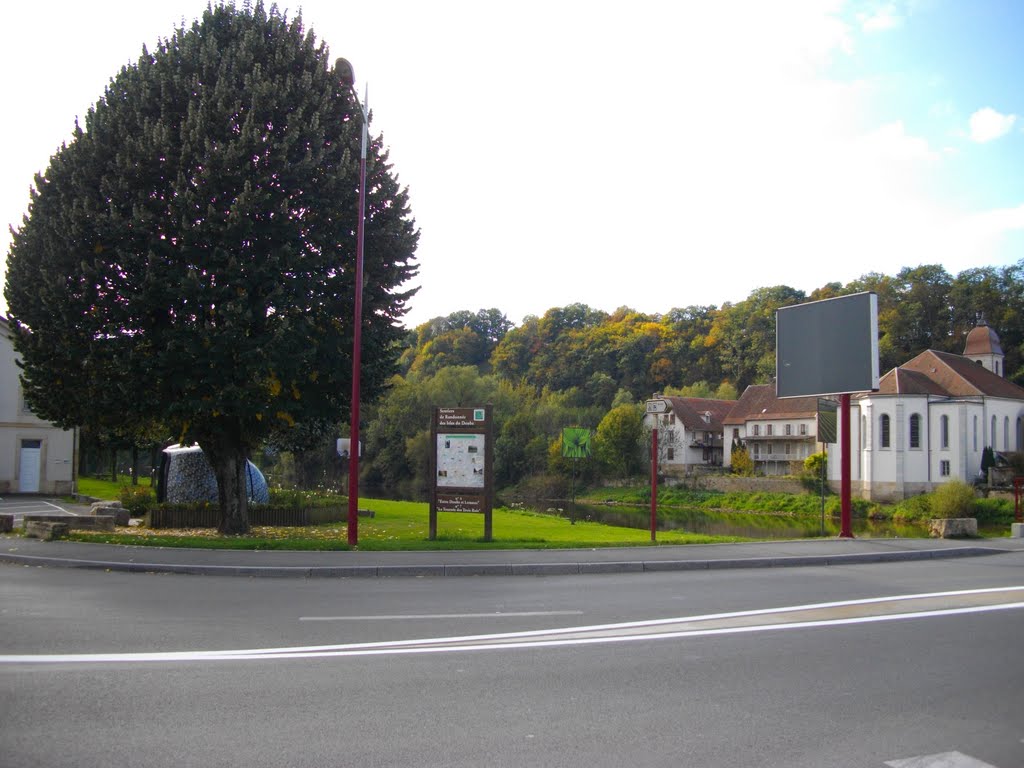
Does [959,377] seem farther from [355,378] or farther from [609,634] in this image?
Answer: [609,634]

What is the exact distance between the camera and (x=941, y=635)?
8.62 meters

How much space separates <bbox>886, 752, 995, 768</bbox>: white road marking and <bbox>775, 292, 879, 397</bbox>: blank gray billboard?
1722 cm

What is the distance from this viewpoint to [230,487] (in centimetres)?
2180

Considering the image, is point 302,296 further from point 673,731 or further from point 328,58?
point 673,731

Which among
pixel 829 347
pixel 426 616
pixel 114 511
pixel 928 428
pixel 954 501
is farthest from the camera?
pixel 928 428

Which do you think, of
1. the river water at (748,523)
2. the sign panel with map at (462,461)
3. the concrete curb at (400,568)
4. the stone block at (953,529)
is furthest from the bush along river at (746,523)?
the concrete curb at (400,568)

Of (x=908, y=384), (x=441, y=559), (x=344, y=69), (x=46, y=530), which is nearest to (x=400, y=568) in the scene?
(x=441, y=559)

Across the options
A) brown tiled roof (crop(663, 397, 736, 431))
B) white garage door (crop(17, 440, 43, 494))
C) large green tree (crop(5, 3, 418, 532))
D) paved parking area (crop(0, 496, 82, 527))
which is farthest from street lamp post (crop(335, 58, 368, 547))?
brown tiled roof (crop(663, 397, 736, 431))

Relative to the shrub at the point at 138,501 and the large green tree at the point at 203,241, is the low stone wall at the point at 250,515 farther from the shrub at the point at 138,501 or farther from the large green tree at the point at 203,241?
the large green tree at the point at 203,241

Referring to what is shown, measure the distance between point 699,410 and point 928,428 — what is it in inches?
1213

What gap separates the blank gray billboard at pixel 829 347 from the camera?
69.5 ft

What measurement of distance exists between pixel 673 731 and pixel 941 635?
4801mm

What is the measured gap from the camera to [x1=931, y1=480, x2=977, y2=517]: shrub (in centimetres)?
5203

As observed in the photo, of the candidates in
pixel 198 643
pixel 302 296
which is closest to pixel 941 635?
pixel 198 643
